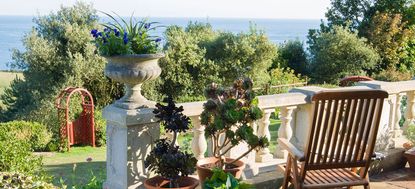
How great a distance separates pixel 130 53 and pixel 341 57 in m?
20.3

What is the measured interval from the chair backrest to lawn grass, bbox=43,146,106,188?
6152 millimetres

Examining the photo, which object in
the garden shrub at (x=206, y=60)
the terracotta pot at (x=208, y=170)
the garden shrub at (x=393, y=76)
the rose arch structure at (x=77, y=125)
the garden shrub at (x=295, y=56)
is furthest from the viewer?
the garden shrub at (x=295, y=56)

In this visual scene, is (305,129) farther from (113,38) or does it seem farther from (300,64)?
(300,64)

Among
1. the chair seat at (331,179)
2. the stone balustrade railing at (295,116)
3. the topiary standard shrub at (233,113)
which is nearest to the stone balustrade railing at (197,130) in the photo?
the stone balustrade railing at (295,116)

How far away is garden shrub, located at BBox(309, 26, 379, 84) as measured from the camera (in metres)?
22.1

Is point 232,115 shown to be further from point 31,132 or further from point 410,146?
point 31,132

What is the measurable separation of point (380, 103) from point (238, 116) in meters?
0.99

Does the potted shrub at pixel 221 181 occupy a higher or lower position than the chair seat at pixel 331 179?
higher

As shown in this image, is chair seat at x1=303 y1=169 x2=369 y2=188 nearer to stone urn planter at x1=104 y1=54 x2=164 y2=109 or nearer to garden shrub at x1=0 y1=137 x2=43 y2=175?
stone urn planter at x1=104 y1=54 x2=164 y2=109

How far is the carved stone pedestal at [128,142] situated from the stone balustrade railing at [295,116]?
1.01 feet

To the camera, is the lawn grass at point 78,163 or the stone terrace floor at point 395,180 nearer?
the stone terrace floor at point 395,180

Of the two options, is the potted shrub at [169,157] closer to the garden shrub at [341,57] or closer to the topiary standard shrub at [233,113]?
the topiary standard shrub at [233,113]

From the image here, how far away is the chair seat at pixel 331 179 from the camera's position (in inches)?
137

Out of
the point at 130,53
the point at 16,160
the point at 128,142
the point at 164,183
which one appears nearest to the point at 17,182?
the point at 128,142
